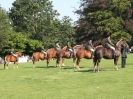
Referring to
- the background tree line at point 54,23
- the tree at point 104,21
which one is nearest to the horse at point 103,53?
the background tree line at point 54,23

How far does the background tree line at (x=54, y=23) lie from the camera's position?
3574 inches

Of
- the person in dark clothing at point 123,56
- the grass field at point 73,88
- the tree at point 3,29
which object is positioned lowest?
the grass field at point 73,88

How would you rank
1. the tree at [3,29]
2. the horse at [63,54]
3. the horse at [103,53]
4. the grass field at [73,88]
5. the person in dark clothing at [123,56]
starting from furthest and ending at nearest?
the tree at [3,29] < the horse at [63,54] < the person in dark clothing at [123,56] < the horse at [103,53] < the grass field at [73,88]

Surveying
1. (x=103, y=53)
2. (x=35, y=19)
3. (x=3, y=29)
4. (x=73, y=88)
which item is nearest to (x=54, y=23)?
(x=35, y=19)

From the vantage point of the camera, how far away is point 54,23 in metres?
124

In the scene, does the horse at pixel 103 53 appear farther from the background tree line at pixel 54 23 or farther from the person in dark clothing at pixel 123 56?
the background tree line at pixel 54 23

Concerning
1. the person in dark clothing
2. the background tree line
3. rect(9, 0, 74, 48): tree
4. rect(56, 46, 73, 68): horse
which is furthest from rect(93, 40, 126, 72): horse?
rect(9, 0, 74, 48): tree

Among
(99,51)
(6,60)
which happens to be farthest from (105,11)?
(99,51)

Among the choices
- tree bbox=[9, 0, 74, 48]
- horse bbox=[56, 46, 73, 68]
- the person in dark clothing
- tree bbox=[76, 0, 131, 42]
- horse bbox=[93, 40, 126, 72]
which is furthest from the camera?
tree bbox=[9, 0, 74, 48]

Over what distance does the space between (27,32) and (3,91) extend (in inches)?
3841

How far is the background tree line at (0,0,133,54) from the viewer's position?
90.8 m

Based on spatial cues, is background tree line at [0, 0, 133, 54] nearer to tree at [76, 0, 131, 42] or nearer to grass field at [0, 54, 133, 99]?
tree at [76, 0, 131, 42]

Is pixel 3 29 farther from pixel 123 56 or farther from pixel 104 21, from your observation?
pixel 123 56

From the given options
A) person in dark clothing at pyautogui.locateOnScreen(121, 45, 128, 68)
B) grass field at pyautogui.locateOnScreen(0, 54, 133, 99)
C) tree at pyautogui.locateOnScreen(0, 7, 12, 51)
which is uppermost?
tree at pyautogui.locateOnScreen(0, 7, 12, 51)
